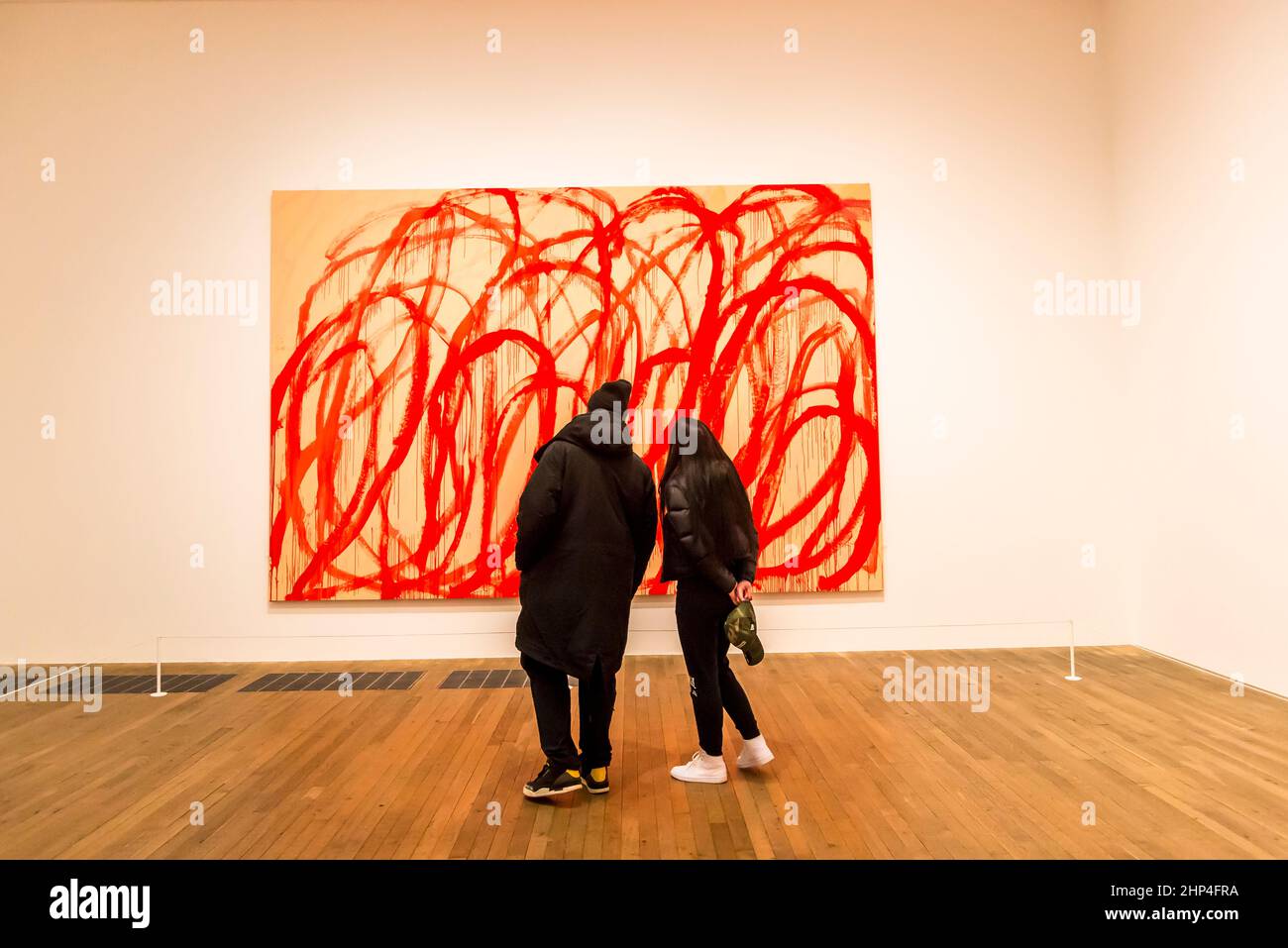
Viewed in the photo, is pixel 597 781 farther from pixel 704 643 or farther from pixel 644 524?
pixel 644 524

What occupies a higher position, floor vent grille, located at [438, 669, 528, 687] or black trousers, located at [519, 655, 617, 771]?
black trousers, located at [519, 655, 617, 771]

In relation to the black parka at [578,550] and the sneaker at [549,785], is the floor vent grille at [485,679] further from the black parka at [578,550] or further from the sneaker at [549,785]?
the black parka at [578,550]

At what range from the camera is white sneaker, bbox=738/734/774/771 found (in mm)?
3336

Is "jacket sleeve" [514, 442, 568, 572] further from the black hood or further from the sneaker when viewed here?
the sneaker

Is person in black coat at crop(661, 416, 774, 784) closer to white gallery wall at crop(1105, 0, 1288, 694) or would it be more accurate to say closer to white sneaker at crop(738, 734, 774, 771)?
white sneaker at crop(738, 734, 774, 771)

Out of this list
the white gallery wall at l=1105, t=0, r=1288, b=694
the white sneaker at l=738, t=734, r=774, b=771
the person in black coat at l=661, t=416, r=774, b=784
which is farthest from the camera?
the white gallery wall at l=1105, t=0, r=1288, b=694

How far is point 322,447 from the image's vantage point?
5.48 m

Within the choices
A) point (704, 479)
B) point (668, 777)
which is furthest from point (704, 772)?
point (704, 479)

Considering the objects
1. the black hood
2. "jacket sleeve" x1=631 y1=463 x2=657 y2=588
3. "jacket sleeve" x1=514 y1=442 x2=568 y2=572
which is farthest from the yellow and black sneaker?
the black hood

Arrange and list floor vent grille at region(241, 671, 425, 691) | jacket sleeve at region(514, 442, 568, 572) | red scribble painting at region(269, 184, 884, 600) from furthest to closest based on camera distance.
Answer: red scribble painting at region(269, 184, 884, 600)
floor vent grille at region(241, 671, 425, 691)
jacket sleeve at region(514, 442, 568, 572)

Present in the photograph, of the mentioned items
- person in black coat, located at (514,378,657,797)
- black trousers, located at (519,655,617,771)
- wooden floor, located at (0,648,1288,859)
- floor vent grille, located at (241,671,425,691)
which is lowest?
wooden floor, located at (0,648,1288,859)

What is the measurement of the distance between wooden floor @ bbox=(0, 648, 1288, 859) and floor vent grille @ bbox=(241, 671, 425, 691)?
0.40ft

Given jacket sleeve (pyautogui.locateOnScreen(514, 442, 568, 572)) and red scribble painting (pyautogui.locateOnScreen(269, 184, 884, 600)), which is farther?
red scribble painting (pyautogui.locateOnScreen(269, 184, 884, 600))

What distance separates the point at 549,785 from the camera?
9.95 ft
